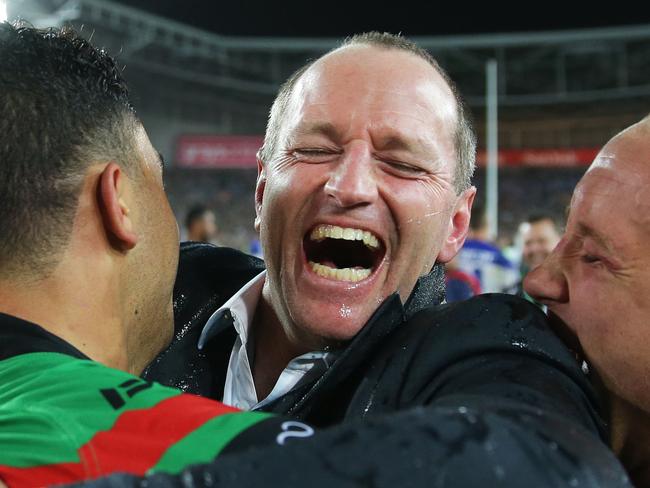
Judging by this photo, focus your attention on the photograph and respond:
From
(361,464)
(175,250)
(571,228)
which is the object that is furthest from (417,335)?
(361,464)

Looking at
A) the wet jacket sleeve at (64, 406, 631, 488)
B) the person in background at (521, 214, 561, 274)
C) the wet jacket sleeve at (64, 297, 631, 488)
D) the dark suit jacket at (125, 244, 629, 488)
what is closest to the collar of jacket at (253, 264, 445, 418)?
the dark suit jacket at (125, 244, 629, 488)

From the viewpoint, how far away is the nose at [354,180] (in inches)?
57.7

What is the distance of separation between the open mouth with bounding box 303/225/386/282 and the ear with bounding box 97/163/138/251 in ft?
1.76

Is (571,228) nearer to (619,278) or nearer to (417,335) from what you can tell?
(619,278)

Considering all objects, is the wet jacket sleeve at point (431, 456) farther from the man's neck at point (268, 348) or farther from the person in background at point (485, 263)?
the person in background at point (485, 263)

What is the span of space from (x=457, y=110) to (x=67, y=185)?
945mm

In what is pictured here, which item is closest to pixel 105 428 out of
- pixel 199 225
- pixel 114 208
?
pixel 114 208

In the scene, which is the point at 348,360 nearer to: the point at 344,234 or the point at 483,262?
the point at 344,234

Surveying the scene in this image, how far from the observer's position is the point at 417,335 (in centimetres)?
121

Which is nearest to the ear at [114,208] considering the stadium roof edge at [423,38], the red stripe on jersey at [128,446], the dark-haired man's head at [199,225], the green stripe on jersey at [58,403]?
Result: the green stripe on jersey at [58,403]

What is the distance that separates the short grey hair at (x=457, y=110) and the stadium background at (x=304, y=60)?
717 inches

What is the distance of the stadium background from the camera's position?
→ 2222 cm

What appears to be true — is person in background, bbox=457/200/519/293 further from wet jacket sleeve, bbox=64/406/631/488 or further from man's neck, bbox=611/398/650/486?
wet jacket sleeve, bbox=64/406/631/488

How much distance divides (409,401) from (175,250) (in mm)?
504
